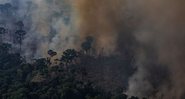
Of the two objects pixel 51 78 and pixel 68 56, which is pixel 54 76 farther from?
pixel 68 56

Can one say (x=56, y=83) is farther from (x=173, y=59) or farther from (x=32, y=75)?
(x=173, y=59)

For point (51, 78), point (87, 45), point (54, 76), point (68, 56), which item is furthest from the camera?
point (87, 45)

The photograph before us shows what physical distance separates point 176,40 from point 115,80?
1411 centimetres

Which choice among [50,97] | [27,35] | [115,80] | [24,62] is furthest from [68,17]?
[50,97]

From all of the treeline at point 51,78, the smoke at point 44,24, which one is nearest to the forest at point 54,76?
the treeline at point 51,78

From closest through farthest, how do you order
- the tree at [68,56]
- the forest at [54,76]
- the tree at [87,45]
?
the forest at [54,76] < the tree at [68,56] < the tree at [87,45]

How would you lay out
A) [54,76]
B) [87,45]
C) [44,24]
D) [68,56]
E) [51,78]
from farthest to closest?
[44,24] → [87,45] → [68,56] → [54,76] → [51,78]

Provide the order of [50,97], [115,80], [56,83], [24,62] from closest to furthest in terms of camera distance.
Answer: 1. [50,97]
2. [56,83]
3. [115,80]
4. [24,62]

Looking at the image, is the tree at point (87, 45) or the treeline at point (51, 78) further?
the tree at point (87, 45)

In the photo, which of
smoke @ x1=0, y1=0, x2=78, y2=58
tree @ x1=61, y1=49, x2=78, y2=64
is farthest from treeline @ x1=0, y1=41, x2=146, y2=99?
smoke @ x1=0, y1=0, x2=78, y2=58

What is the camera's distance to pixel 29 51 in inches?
4592

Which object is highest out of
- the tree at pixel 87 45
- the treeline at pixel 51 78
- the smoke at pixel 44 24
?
the smoke at pixel 44 24

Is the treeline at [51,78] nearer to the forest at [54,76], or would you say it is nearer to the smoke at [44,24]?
the forest at [54,76]

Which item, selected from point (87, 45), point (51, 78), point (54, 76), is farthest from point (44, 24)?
point (51, 78)
